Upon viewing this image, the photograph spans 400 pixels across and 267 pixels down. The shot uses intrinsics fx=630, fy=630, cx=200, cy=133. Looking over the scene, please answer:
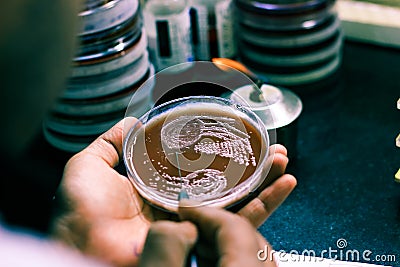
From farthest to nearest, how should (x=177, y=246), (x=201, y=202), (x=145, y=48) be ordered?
(x=145, y=48) → (x=201, y=202) → (x=177, y=246)

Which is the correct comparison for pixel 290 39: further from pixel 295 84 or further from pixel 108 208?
pixel 108 208

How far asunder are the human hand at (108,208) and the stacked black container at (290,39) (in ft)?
1.53

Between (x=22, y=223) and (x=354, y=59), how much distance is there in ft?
4.06

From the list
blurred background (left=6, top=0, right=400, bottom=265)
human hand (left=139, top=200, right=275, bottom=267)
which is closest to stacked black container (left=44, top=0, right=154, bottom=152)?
blurred background (left=6, top=0, right=400, bottom=265)

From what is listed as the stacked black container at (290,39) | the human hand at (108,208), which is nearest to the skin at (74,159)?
the human hand at (108,208)

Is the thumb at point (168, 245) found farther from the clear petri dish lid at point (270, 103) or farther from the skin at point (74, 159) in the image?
the clear petri dish lid at point (270, 103)

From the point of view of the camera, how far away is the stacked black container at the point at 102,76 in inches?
52.0

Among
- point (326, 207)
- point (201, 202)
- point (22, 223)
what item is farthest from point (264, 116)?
point (22, 223)

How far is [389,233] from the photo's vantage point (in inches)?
47.5

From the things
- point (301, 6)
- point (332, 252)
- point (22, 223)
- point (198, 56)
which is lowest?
point (332, 252)

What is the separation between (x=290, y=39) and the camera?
152 cm

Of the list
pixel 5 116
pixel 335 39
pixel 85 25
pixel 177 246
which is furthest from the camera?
pixel 335 39

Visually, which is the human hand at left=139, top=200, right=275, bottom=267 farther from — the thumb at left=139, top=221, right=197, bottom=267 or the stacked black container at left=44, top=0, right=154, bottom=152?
the stacked black container at left=44, top=0, right=154, bottom=152

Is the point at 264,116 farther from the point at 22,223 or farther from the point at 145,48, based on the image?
the point at 22,223
